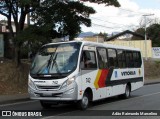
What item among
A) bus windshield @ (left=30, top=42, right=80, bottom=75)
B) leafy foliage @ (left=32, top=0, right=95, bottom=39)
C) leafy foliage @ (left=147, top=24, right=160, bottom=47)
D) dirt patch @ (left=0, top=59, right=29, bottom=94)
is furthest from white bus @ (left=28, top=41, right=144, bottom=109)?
leafy foliage @ (left=147, top=24, right=160, bottom=47)

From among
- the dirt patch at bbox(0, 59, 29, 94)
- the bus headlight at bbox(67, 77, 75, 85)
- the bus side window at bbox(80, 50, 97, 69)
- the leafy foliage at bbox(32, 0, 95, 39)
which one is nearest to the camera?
the bus headlight at bbox(67, 77, 75, 85)

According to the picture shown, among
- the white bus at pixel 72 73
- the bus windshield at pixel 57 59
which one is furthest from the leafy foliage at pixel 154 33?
the bus windshield at pixel 57 59

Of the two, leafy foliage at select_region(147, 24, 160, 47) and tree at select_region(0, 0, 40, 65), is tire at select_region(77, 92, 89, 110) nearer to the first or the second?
tree at select_region(0, 0, 40, 65)

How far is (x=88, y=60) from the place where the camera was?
16.1 metres

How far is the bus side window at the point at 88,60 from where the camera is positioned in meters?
15.6

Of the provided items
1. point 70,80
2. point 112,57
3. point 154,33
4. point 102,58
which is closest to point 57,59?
point 70,80

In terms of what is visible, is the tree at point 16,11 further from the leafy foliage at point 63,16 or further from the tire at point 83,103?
the tire at point 83,103

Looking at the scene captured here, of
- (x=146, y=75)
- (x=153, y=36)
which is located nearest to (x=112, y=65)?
(x=146, y=75)

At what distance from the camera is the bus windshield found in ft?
49.5

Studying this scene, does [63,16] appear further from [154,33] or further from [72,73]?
[154,33]

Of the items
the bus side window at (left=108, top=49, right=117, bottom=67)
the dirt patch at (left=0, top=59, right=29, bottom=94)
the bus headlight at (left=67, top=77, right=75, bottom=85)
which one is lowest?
the dirt patch at (left=0, top=59, right=29, bottom=94)

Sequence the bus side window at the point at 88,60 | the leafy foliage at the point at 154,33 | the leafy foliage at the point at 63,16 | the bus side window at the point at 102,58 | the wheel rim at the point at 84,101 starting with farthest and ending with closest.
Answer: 1. the leafy foliage at the point at 154,33
2. the leafy foliage at the point at 63,16
3. the bus side window at the point at 102,58
4. the bus side window at the point at 88,60
5. the wheel rim at the point at 84,101

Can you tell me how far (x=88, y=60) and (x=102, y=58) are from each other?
159cm

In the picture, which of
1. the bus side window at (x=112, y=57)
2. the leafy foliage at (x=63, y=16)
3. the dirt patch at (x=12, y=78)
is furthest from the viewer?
the leafy foliage at (x=63, y=16)
